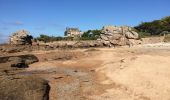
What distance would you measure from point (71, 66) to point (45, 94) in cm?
1440

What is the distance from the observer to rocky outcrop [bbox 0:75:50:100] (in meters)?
18.7

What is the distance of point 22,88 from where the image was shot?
1956 cm

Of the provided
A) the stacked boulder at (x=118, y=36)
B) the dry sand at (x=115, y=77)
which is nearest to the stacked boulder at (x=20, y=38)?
the stacked boulder at (x=118, y=36)

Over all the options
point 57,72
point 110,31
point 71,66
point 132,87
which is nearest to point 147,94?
point 132,87

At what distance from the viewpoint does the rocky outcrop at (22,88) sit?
18.7 meters

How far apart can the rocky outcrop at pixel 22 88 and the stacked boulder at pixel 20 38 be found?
1692 inches

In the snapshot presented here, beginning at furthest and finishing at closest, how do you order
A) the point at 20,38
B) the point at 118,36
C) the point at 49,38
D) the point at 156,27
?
the point at 156,27, the point at 49,38, the point at 20,38, the point at 118,36

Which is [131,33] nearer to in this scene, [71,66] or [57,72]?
[71,66]

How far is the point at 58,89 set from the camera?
81.1ft

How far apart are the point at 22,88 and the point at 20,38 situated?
44719mm

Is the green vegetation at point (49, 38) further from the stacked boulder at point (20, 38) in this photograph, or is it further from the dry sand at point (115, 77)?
the dry sand at point (115, 77)

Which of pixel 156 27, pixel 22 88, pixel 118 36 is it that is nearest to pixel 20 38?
pixel 118 36

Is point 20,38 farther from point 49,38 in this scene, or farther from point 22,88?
point 22,88

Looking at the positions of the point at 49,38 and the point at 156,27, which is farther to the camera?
the point at 156,27
